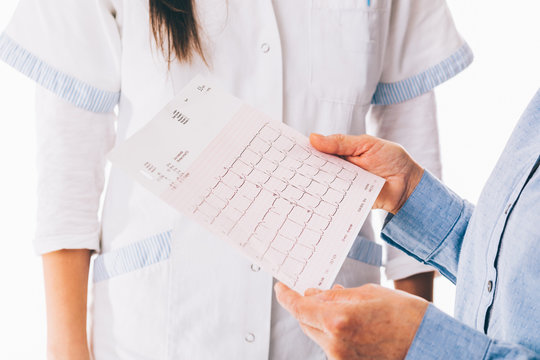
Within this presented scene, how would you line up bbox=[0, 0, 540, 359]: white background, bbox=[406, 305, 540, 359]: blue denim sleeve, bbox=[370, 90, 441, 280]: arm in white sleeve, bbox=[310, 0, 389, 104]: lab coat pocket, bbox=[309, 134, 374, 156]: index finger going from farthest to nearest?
bbox=[0, 0, 540, 359]: white background, bbox=[370, 90, 441, 280]: arm in white sleeve, bbox=[310, 0, 389, 104]: lab coat pocket, bbox=[309, 134, 374, 156]: index finger, bbox=[406, 305, 540, 359]: blue denim sleeve

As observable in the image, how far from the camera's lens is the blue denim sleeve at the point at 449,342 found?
1.66ft

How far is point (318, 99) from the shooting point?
82cm

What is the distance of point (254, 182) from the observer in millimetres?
645

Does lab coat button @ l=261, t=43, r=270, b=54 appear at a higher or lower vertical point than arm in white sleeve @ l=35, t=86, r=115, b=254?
higher

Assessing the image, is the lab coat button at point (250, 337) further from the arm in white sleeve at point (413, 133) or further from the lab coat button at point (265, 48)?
the lab coat button at point (265, 48)

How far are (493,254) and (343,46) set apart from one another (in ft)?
1.34

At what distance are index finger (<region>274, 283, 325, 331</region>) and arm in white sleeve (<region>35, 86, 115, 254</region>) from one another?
1.25 ft

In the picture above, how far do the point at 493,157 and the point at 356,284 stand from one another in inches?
33.6

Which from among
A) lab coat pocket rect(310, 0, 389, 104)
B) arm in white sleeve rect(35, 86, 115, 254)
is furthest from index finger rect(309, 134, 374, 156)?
arm in white sleeve rect(35, 86, 115, 254)

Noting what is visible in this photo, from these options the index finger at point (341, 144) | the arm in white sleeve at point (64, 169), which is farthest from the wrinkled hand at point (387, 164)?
the arm in white sleeve at point (64, 169)

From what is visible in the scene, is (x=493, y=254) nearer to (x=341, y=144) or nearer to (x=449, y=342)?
(x=449, y=342)

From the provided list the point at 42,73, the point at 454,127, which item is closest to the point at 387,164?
the point at 42,73

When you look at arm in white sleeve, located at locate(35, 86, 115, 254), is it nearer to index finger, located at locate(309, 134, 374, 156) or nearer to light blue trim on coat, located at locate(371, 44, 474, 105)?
index finger, located at locate(309, 134, 374, 156)

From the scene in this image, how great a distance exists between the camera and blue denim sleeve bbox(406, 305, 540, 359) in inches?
19.9
